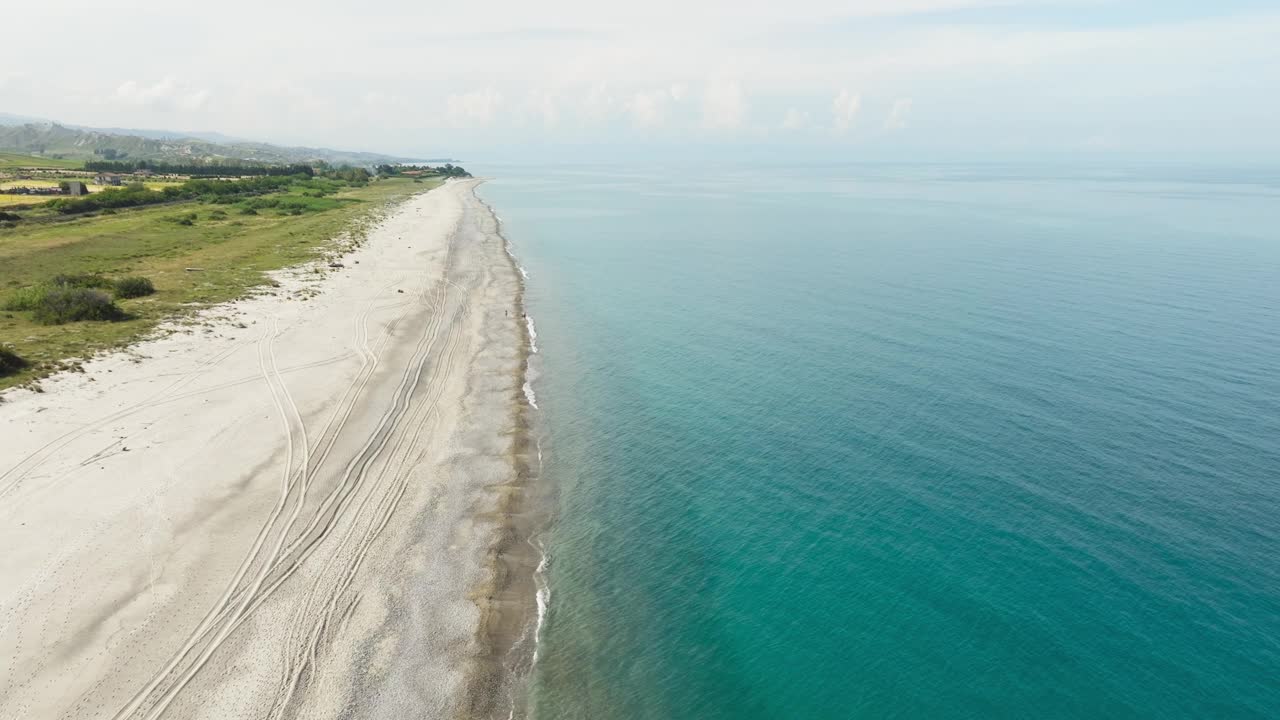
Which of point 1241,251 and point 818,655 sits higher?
point 1241,251

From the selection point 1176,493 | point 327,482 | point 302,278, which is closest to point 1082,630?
point 1176,493

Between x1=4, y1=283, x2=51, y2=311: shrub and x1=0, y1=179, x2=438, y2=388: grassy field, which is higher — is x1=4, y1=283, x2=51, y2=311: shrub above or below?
above

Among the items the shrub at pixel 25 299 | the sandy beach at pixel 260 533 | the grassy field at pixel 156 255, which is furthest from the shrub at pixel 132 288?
the sandy beach at pixel 260 533

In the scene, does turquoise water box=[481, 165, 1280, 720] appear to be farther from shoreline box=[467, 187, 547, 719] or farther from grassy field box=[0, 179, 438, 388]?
grassy field box=[0, 179, 438, 388]

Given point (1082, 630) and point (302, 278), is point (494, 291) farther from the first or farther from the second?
point (1082, 630)

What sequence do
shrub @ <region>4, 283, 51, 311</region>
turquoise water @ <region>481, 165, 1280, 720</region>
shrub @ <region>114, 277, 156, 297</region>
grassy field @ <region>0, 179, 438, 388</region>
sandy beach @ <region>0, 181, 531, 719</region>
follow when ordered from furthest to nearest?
1. shrub @ <region>114, 277, 156, 297</region>
2. shrub @ <region>4, 283, 51, 311</region>
3. grassy field @ <region>0, 179, 438, 388</region>
4. turquoise water @ <region>481, 165, 1280, 720</region>
5. sandy beach @ <region>0, 181, 531, 719</region>

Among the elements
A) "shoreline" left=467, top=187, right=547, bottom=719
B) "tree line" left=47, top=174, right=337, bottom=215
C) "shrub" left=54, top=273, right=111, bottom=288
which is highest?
"shrub" left=54, top=273, right=111, bottom=288

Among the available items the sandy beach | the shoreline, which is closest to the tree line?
the sandy beach

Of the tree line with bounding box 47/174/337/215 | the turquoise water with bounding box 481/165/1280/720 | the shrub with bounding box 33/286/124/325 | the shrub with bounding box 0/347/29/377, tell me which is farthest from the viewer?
the tree line with bounding box 47/174/337/215
